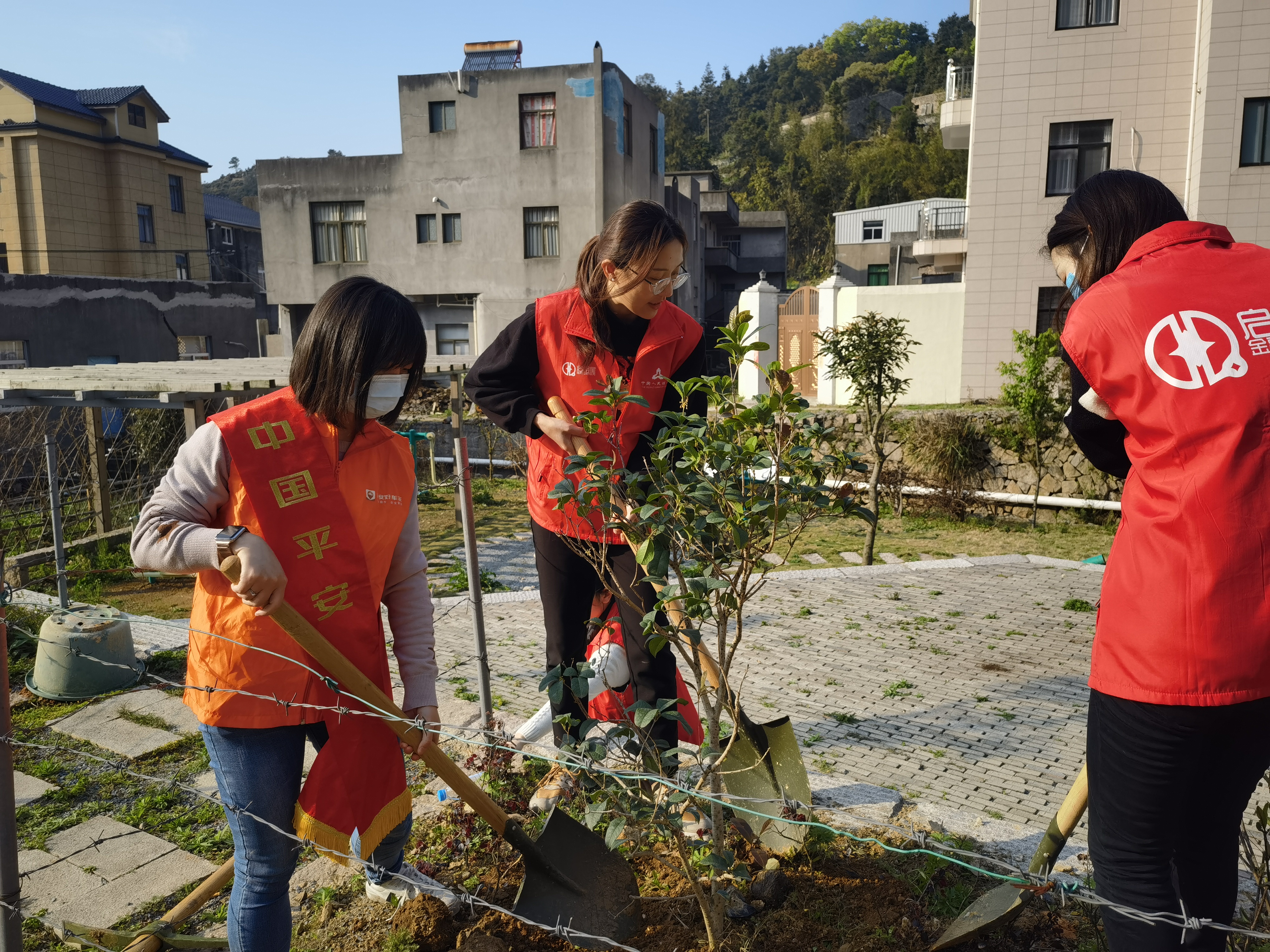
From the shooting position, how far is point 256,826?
1.94 m

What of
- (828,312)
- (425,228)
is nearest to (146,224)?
(425,228)

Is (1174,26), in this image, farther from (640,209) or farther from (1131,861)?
(1131,861)

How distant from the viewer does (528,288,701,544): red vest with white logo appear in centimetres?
279

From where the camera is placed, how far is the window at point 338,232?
73.5 ft

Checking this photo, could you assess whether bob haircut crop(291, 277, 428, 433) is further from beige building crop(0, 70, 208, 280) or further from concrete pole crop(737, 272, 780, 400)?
beige building crop(0, 70, 208, 280)

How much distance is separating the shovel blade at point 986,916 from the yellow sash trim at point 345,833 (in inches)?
53.4

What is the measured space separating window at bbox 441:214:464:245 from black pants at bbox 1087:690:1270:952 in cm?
2152

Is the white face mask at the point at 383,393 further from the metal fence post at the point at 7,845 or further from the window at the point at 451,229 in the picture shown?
the window at the point at 451,229

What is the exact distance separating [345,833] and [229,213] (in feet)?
127

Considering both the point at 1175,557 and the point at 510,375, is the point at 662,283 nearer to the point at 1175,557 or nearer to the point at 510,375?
the point at 510,375

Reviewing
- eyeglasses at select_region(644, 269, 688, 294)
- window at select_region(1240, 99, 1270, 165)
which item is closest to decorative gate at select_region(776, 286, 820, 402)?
window at select_region(1240, 99, 1270, 165)

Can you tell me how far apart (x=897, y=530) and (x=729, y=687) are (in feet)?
28.5

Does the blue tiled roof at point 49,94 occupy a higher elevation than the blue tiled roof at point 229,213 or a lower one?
higher

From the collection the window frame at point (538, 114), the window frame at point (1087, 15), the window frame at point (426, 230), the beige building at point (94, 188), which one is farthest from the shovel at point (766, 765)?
the beige building at point (94, 188)
